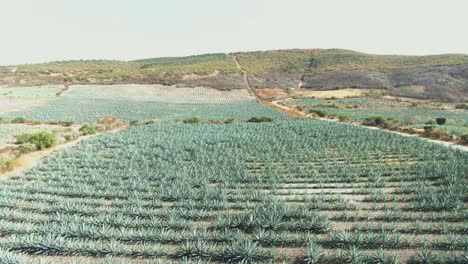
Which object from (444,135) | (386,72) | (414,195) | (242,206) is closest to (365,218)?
(414,195)

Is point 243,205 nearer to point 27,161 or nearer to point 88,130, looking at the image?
point 27,161

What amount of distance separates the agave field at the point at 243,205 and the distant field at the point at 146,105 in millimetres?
21655

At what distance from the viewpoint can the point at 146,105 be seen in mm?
55625

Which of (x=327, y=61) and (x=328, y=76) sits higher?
(x=327, y=61)

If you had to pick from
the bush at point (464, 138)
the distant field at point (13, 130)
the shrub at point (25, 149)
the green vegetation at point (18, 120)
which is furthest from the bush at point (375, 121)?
the green vegetation at point (18, 120)

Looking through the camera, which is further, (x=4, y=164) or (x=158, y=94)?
(x=158, y=94)

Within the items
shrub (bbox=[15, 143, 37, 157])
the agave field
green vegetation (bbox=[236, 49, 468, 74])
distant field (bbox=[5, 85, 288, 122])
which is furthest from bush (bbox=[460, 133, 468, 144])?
green vegetation (bbox=[236, 49, 468, 74])

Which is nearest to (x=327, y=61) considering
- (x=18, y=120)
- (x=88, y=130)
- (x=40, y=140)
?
(x=88, y=130)

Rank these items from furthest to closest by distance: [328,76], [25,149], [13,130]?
[328,76] < [13,130] < [25,149]

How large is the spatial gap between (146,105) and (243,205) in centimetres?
4627

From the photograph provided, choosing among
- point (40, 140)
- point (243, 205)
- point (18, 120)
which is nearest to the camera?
point (243, 205)

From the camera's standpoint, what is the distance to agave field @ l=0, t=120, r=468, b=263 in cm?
904

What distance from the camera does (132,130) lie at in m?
29.9

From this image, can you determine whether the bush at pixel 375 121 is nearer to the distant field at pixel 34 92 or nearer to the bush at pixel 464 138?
the bush at pixel 464 138
